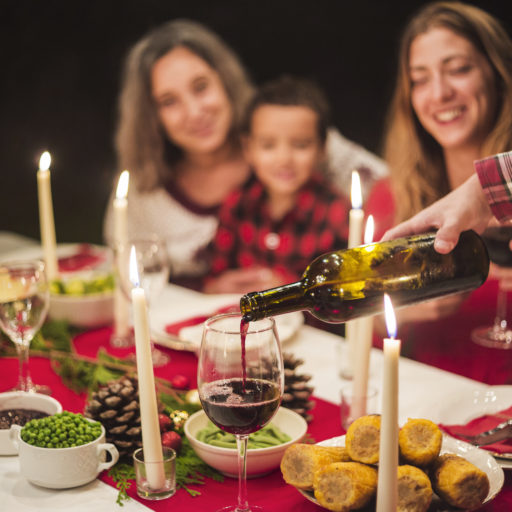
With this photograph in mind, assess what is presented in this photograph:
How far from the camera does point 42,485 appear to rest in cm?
102

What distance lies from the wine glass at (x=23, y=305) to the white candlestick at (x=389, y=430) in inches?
30.7

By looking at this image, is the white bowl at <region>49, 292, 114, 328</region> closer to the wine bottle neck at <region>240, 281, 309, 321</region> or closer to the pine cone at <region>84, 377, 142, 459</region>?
the pine cone at <region>84, 377, 142, 459</region>

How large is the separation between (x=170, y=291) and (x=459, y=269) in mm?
1155

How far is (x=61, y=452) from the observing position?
99 centimetres

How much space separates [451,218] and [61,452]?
650 mm

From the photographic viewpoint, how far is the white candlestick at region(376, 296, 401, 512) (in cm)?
74

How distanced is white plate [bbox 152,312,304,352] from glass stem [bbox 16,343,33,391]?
1.07ft

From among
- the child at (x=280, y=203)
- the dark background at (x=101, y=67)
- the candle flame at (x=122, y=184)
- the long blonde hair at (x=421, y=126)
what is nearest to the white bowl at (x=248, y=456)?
the candle flame at (x=122, y=184)

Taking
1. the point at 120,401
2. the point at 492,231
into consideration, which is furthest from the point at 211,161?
the point at 120,401

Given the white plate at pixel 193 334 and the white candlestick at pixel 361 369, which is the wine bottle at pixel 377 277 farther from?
the white plate at pixel 193 334

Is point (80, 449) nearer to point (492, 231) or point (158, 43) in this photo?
point (492, 231)

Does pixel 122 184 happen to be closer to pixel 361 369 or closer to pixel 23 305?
pixel 23 305

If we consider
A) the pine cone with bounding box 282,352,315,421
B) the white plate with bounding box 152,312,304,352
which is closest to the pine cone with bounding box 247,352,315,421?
the pine cone with bounding box 282,352,315,421

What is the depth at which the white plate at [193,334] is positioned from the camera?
1574 millimetres
